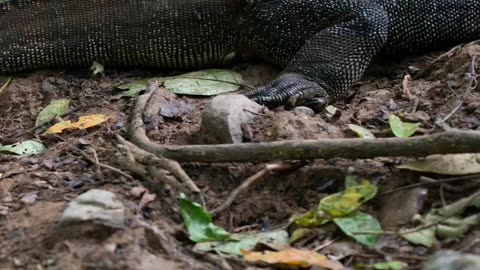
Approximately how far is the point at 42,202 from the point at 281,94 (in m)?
1.41

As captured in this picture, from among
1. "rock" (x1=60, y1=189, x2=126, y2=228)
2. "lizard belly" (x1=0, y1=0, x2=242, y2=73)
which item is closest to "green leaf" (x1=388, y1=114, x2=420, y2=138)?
"rock" (x1=60, y1=189, x2=126, y2=228)

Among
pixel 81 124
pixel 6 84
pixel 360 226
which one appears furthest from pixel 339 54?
pixel 6 84

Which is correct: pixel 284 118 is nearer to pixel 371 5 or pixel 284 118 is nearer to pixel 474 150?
pixel 474 150

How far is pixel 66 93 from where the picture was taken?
14.4ft

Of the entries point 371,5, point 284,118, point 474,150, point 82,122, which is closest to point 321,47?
point 371,5

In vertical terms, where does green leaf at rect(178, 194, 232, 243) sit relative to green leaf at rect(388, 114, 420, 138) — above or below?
below

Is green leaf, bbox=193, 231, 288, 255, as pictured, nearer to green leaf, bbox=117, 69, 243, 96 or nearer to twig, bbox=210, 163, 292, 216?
twig, bbox=210, 163, 292, 216

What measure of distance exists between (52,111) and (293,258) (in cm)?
219

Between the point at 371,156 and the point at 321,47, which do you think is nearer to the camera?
the point at 371,156

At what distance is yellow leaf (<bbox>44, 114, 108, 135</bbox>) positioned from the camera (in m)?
3.68

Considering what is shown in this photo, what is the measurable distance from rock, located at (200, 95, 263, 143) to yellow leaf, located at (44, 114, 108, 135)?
78cm

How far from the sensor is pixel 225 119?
9.93 ft

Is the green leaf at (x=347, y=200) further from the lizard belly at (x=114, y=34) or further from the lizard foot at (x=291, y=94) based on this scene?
the lizard belly at (x=114, y=34)

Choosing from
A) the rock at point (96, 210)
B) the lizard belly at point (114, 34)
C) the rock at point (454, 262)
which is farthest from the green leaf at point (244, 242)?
the lizard belly at point (114, 34)
